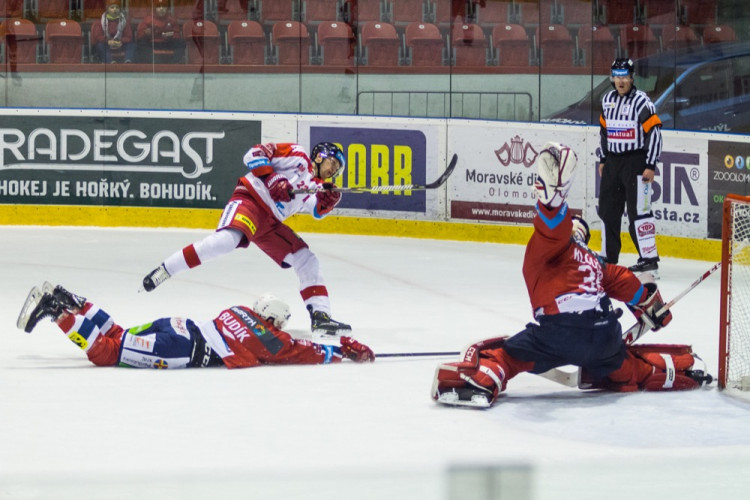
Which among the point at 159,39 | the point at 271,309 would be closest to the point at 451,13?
the point at 159,39

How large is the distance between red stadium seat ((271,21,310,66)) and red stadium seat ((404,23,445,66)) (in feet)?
2.88

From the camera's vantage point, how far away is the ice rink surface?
214 centimetres

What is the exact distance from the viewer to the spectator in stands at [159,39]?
11.4 meters

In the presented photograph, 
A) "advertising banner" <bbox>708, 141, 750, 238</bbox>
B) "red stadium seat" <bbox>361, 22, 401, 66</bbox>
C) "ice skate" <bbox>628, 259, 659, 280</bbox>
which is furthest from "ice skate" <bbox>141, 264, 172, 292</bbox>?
"red stadium seat" <bbox>361, 22, 401, 66</bbox>

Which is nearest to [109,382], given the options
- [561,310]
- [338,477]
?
[561,310]

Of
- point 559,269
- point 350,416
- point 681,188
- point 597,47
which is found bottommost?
point 350,416

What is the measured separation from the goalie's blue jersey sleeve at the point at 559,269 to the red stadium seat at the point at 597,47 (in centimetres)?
609

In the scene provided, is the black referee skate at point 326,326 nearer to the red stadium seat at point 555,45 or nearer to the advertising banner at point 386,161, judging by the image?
the advertising banner at point 386,161

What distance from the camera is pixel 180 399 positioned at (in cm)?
485

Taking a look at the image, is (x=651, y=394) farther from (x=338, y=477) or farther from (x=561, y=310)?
(x=338, y=477)

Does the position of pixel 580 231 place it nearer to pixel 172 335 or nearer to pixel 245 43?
pixel 172 335

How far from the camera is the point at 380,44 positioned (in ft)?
36.8

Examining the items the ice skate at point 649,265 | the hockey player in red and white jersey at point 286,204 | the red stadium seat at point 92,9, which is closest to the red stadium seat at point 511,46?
the ice skate at point 649,265

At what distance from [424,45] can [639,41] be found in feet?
5.88
